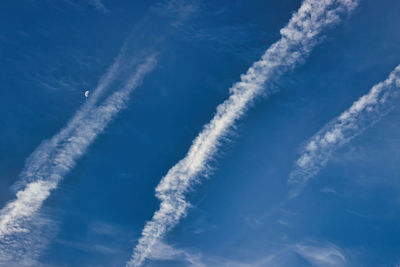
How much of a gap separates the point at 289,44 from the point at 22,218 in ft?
57.0

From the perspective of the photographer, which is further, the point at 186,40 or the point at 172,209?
the point at 172,209

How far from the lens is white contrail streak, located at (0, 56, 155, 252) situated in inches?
480

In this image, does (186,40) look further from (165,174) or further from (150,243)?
(150,243)

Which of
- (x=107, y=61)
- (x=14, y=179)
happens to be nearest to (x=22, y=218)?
(x=14, y=179)

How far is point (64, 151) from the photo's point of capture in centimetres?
1255

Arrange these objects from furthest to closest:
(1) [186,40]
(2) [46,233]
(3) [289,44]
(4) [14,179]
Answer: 1. (2) [46,233]
2. (4) [14,179]
3. (1) [186,40]
4. (3) [289,44]

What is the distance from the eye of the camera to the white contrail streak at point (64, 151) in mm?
12203

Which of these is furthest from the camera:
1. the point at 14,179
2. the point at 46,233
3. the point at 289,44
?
the point at 46,233

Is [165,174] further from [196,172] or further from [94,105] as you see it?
[94,105]

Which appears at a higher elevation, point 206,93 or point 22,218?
point 206,93

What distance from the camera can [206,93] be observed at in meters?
12.5

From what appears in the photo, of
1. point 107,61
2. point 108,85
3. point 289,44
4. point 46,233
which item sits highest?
point 289,44

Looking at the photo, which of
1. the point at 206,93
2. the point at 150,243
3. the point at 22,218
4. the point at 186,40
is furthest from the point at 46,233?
the point at 186,40

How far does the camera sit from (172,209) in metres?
13.8
